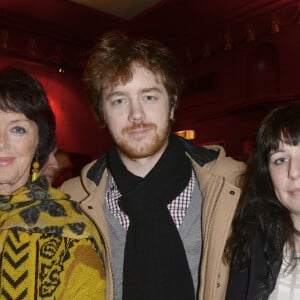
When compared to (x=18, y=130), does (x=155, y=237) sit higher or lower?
lower

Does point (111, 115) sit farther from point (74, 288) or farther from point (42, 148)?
point (74, 288)

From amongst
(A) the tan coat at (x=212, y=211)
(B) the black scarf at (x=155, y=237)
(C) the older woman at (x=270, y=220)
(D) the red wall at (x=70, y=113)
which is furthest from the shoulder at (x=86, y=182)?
(D) the red wall at (x=70, y=113)

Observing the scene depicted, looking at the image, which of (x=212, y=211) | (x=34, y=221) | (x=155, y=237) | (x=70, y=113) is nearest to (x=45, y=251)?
(x=34, y=221)

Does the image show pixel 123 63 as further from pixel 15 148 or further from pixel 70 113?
pixel 70 113

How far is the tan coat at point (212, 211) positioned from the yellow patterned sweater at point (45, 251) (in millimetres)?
296

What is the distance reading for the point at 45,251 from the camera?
4.78 ft

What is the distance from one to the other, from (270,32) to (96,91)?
512cm

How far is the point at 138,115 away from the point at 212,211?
0.50 meters

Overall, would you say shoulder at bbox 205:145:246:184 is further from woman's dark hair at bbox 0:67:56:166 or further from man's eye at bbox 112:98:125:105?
woman's dark hair at bbox 0:67:56:166

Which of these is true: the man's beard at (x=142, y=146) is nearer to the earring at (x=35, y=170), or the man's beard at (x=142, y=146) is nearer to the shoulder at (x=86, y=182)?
the shoulder at (x=86, y=182)

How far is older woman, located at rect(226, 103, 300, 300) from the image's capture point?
160 cm

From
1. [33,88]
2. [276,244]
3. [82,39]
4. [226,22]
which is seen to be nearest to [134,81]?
[33,88]

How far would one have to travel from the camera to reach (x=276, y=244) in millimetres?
1684

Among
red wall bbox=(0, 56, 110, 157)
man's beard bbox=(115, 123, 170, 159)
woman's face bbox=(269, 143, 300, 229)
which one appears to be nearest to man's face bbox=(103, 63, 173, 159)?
man's beard bbox=(115, 123, 170, 159)
